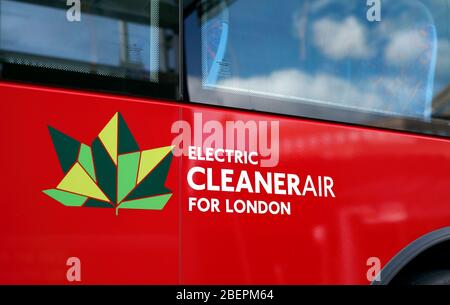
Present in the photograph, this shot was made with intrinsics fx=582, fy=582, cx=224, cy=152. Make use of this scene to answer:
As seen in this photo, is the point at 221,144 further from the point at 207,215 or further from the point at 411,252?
the point at 411,252

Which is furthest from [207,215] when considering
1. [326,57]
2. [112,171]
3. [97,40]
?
[326,57]

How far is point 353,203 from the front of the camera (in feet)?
10.2

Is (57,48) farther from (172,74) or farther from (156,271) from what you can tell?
(156,271)

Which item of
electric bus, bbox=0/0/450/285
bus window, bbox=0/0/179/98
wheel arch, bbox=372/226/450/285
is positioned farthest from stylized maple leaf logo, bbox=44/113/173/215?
wheel arch, bbox=372/226/450/285

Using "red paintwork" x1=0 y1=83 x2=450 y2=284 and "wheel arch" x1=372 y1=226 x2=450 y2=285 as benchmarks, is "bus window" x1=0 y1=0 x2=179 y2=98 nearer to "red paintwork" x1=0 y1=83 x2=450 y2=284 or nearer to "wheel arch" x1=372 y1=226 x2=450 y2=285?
"red paintwork" x1=0 y1=83 x2=450 y2=284

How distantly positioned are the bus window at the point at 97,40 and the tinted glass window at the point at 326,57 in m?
0.13

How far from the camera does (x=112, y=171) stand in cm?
250

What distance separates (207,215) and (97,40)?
3.07ft

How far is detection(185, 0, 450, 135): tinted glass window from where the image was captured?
2.88 m

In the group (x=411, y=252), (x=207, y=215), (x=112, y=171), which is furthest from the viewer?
(x=411, y=252)

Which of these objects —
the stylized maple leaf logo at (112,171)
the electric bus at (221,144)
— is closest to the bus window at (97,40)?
the electric bus at (221,144)

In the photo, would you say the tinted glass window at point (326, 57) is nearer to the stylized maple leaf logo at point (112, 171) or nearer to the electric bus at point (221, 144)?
the electric bus at point (221, 144)
